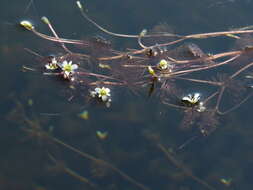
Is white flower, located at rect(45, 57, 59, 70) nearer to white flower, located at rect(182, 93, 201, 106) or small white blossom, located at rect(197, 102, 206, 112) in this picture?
white flower, located at rect(182, 93, 201, 106)

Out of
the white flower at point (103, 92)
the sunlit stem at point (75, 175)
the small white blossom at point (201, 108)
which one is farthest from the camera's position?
the small white blossom at point (201, 108)

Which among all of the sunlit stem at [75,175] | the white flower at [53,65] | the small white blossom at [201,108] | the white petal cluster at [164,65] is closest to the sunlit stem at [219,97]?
the small white blossom at [201,108]

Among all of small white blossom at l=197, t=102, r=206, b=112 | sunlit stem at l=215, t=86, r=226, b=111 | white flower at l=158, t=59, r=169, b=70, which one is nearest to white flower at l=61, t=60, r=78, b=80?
white flower at l=158, t=59, r=169, b=70

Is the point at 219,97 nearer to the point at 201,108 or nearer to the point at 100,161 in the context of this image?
the point at 201,108

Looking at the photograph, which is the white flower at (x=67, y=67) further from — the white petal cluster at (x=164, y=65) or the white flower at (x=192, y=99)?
the white flower at (x=192, y=99)

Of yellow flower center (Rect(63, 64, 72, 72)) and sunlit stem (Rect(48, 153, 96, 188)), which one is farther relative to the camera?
yellow flower center (Rect(63, 64, 72, 72))

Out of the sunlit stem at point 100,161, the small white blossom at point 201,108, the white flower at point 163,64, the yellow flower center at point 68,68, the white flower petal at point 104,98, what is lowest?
the sunlit stem at point 100,161

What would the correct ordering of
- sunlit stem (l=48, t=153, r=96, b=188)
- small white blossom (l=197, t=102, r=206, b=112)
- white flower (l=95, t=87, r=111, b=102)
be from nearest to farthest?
1. sunlit stem (l=48, t=153, r=96, b=188)
2. white flower (l=95, t=87, r=111, b=102)
3. small white blossom (l=197, t=102, r=206, b=112)

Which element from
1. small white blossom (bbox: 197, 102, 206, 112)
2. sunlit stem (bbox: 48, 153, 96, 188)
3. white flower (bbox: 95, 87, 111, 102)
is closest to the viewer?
sunlit stem (bbox: 48, 153, 96, 188)

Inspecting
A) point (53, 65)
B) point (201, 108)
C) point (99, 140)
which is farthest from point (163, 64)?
point (53, 65)
